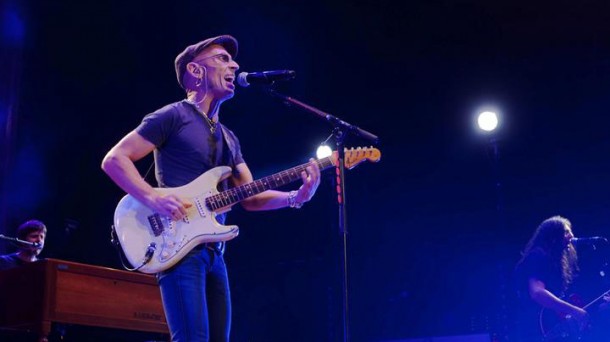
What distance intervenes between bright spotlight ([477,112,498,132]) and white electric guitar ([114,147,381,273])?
6.94m

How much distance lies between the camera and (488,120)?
31.1 ft

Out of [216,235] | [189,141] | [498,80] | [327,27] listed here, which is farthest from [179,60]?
[498,80]

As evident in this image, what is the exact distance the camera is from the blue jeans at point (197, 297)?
8.98ft

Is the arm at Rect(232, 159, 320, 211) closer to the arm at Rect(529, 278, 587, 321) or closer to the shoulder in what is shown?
the shoulder

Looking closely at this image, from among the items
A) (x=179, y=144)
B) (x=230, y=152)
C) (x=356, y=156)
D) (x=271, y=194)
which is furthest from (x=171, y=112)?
(x=356, y=156)

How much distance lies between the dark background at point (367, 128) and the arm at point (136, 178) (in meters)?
4.97

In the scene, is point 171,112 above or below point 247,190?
above

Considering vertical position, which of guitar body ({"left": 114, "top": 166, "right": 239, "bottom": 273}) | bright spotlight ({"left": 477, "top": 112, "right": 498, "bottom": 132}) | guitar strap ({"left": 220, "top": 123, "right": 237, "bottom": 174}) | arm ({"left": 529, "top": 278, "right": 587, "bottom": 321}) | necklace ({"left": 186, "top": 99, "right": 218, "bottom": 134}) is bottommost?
arm ({"left": 529, "top": 278, "right": 587, "bottom": 321})

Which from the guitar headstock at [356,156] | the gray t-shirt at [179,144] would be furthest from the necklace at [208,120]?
the guitar headstock at [356,156]

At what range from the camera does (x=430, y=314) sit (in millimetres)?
9414

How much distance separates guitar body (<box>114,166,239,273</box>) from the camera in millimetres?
2908

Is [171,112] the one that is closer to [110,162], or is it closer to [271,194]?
[110,162]

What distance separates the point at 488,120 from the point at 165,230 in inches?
290

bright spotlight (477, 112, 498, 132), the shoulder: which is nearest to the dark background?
bright spotlight (477, 112, 498, 132)
